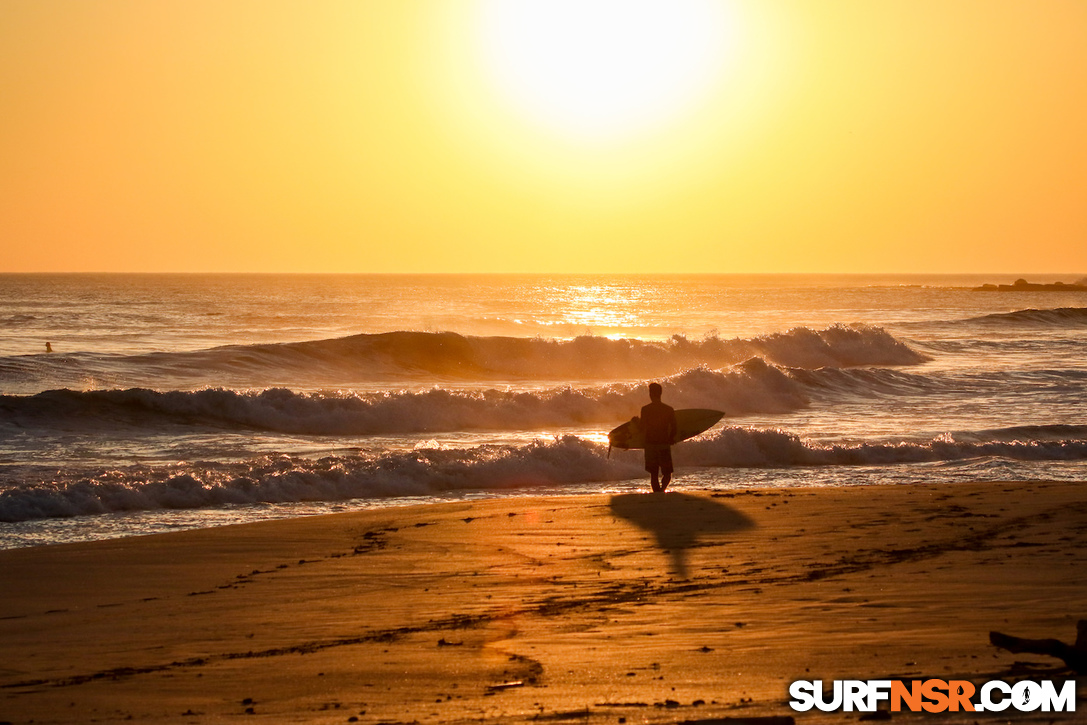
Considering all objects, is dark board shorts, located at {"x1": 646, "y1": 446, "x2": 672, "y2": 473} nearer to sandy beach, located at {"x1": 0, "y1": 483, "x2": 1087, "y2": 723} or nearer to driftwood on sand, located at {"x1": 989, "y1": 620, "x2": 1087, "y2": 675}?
sandy beach, located at {"x1": 0, "y1": 483, "x2": 1087, "y2": 723}

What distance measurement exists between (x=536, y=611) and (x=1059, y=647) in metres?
3.43

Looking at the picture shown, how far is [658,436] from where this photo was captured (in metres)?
12.5

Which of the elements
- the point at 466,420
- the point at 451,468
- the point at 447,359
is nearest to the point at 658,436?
the point at 451,468

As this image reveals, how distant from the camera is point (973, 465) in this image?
15398 mm

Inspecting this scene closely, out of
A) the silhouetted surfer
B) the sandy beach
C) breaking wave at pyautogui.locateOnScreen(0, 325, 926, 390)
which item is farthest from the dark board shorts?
breaking wave at pyautogui.locateOnScreen(0, 325, 926, 390)

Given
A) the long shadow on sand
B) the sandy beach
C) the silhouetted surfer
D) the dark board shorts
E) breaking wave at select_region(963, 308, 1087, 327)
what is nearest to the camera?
the sandy beach

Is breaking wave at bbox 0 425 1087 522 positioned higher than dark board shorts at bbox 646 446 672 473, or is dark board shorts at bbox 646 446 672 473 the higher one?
dark board shorts at bbox 646 446 672 473

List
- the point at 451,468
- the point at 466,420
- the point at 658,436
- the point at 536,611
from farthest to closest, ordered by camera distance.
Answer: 1. the point at 466,420
2. the point at 451,468
3. the point at 658,436
4. the point at 536,611

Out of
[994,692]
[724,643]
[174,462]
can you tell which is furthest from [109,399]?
[994,692]

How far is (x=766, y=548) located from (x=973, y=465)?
25.6 feet

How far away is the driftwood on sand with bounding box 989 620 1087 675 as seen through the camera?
520 centimetres

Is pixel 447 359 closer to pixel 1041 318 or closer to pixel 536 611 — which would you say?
pixel 536 611

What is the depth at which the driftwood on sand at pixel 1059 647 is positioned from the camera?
520 cm

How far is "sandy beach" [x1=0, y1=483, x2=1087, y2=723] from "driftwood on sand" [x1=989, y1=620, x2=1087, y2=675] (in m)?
0.09
